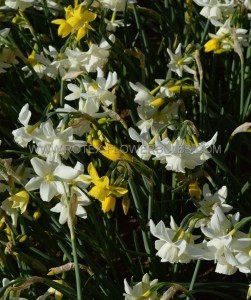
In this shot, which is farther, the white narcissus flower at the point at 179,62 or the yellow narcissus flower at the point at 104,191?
the white narcissus flower at the point at 179,62

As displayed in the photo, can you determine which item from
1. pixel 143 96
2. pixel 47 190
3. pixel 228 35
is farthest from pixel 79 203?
pixel 228 35

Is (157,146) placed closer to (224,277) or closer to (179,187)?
(179,187)

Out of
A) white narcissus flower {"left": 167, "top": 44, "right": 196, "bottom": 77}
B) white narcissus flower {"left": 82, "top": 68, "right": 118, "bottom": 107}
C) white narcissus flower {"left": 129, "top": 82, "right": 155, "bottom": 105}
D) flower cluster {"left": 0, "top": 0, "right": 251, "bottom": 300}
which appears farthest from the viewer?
white narcissus flower {"left": 167, "top": 44, "right": 196, "bottom": 77}

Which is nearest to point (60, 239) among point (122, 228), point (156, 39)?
point (122, 228)

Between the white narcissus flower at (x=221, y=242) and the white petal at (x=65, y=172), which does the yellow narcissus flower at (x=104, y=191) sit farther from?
the white narcissus flower at (x=221, y=242)

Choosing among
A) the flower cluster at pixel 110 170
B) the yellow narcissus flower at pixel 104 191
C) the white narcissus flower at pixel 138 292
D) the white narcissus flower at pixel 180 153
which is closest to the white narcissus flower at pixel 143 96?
the flower cluster at pixel 110 170

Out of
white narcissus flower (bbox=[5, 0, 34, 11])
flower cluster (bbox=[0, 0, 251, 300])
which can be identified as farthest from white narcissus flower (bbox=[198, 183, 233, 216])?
white narcissus flower (bbox=[5, 0, 34, 11])

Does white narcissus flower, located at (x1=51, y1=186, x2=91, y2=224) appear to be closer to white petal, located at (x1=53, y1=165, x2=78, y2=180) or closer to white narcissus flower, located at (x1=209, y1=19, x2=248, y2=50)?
white petal, located at (x1=53, y1=165, x2=78, y2=180)

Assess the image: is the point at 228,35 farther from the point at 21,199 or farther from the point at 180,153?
the point at 21,199
